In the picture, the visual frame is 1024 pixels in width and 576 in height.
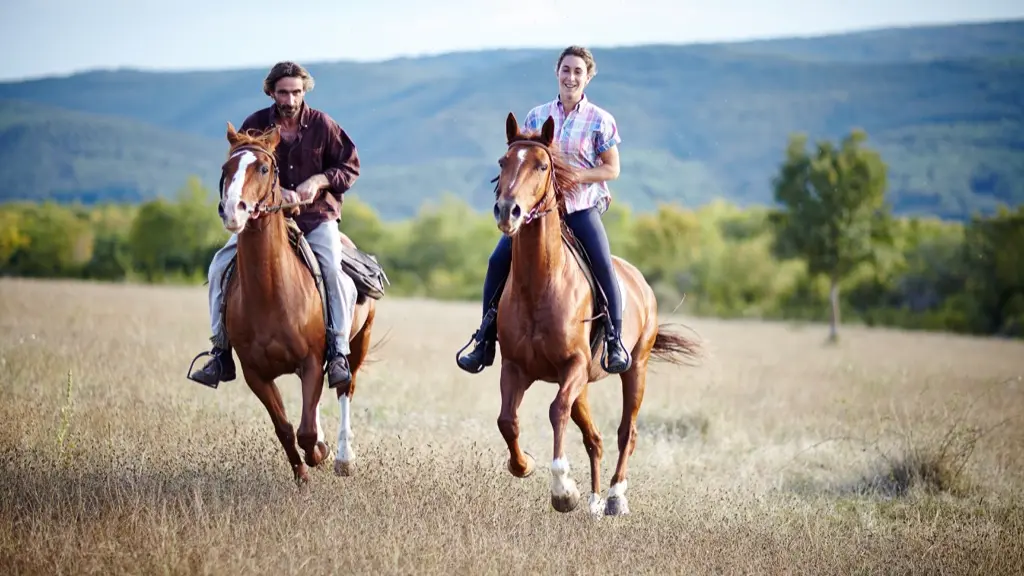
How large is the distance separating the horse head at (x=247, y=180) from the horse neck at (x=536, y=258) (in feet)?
5.97

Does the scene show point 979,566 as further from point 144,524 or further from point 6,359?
point 6,359

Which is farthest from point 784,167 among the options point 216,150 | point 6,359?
point 216,150

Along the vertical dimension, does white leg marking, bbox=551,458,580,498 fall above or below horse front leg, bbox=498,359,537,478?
below

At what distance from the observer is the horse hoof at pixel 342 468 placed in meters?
8.64

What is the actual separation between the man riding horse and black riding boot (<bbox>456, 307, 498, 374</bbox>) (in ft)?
3.15

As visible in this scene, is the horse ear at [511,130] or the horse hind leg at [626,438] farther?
the horse hind leg at [626,438]

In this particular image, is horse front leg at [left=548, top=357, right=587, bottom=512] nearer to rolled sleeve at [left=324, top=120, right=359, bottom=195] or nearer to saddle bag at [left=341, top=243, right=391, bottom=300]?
saddle bag at [left=341, top=243, right=391, bottom=300]

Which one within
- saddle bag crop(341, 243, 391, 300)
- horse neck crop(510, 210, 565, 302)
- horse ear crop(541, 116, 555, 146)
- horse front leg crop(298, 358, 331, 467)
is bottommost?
horse front leg crop(298, 358, 331, 467)

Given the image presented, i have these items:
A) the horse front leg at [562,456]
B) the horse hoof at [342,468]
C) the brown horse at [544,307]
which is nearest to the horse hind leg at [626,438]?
the brown horse at [544,307]

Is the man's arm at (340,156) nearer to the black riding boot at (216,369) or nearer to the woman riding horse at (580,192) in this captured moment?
the woman riding horse at (580,192)

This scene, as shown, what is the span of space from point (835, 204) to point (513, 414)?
2927cm

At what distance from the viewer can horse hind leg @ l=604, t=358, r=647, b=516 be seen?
8.43 metres

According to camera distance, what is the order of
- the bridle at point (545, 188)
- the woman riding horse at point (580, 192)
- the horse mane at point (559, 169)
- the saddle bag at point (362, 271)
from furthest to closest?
1. the saddle bag at point (362, 271)
2. the woman riding horse at point (580, 192)
3. the horse mane at point (559, 169)
4. the bridle at point (545, 188)

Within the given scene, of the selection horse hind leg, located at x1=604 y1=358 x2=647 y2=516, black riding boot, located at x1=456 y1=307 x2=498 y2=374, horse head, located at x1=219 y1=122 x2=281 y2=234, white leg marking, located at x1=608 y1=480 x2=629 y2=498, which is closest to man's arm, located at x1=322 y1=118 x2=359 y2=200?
horse head, located at x1=219 y1=122 x2=281 y2=234
